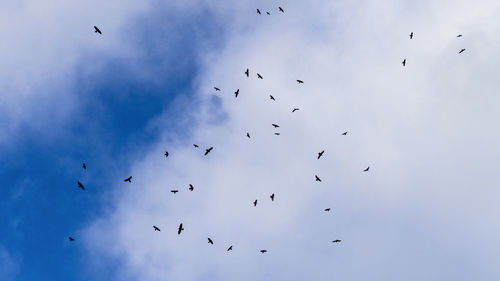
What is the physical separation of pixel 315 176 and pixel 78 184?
28743 mm

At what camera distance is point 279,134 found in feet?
179

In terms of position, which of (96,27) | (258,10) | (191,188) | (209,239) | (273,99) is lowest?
(209,239)

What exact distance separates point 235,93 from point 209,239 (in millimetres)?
17860

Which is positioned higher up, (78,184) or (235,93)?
(235,93)

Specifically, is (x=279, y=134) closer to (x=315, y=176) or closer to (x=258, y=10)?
(x=315, y=176)

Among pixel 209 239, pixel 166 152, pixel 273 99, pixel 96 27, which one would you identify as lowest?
pixel 209 239

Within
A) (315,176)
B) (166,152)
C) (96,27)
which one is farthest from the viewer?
(315,176)

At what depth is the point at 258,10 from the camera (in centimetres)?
4991

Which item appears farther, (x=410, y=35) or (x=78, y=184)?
(x=410, y=35)

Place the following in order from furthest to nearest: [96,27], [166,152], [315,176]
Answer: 1. [315,176]
2. [166,152]
3. [96,27]

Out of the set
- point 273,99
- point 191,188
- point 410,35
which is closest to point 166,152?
point 191,188

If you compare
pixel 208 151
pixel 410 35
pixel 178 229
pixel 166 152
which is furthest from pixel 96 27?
pixel 410 35

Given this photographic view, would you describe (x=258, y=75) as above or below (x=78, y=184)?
above

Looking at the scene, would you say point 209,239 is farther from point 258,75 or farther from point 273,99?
Answer: point 258,75
